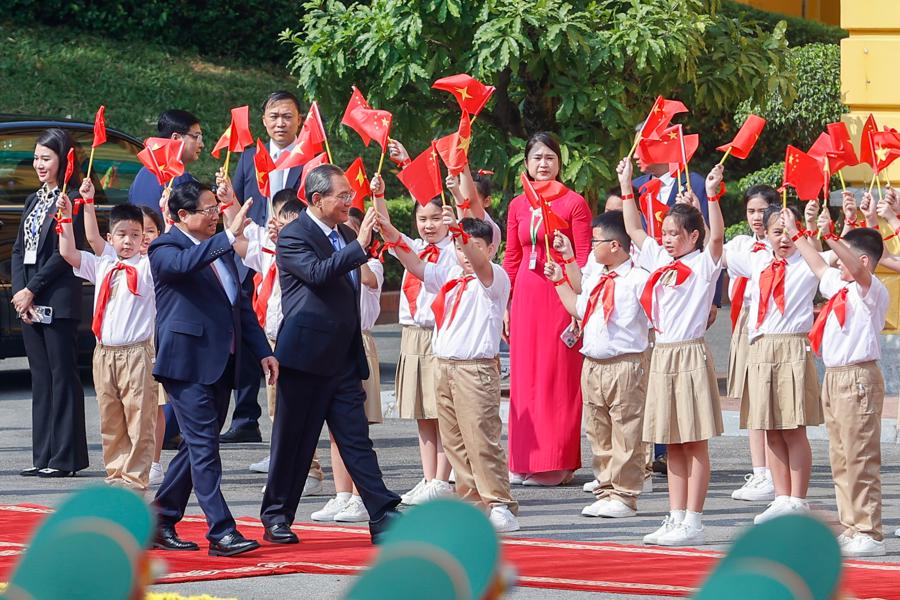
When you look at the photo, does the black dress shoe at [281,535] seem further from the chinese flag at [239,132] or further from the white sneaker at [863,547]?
the chinese flag at [239,132]

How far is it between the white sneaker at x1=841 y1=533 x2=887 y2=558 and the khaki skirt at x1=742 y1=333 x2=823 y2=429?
3.06 feet

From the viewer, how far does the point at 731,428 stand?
1102cm

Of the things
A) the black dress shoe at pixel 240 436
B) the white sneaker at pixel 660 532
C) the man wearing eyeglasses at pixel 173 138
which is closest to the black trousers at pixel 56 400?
the man wearing eyeglasses at pixel 173 138

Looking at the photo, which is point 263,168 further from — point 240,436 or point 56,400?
point 240,436

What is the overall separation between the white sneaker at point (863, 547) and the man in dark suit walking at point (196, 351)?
243 cm

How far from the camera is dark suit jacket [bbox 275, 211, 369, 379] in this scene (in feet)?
23.8

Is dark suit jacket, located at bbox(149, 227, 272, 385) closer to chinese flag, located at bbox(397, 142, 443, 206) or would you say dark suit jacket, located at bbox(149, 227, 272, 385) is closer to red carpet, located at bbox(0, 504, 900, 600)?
red carpet, located at bbox(0, 504, 900, 600)

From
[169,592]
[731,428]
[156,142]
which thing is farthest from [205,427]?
[731,428]

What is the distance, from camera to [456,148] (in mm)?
8453

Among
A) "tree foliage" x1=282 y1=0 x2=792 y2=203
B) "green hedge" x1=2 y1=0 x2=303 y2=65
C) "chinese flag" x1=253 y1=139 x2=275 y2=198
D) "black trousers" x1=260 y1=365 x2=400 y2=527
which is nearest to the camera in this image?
"black trousers" x1=260 y1=365 x2=400 y2=527

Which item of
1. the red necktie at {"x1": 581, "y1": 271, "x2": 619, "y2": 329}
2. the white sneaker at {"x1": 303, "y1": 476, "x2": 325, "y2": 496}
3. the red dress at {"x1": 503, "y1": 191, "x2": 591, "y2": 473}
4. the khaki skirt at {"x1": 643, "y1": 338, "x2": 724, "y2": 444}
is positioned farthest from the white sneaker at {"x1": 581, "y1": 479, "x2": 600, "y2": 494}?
the white sneaker at {"x1": 303, "y1": 476, "x2": 325, "y2": 496}

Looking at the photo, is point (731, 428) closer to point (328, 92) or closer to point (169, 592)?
point (328, 92)

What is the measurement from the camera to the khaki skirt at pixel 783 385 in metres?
8.05

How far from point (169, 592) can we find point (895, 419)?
5.99m
